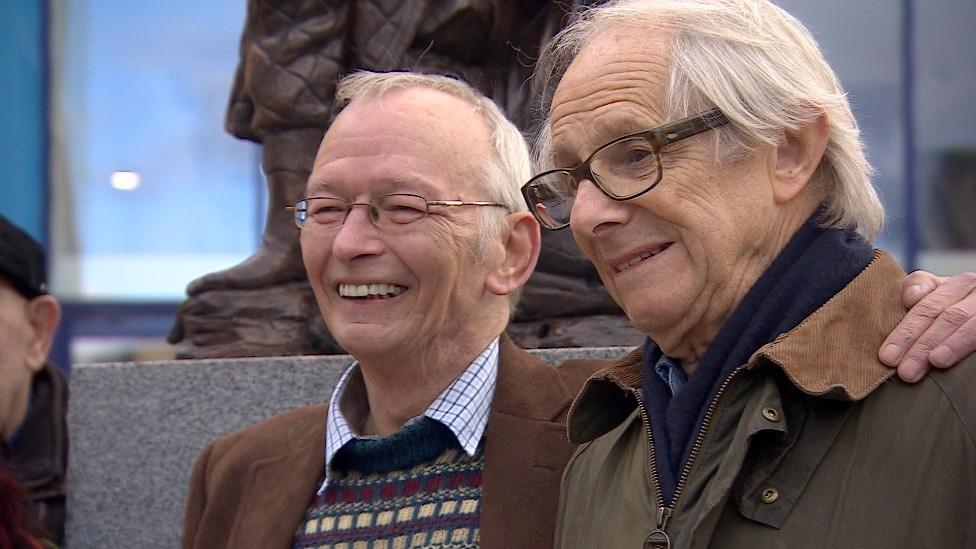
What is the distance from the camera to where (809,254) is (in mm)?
1730

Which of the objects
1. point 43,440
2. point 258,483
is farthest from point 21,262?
point 258,483

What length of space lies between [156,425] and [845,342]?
2231 mm

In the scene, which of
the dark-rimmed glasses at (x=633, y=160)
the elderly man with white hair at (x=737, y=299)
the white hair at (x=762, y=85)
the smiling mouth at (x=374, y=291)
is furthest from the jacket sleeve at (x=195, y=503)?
the white hair at (x=762, y=85)

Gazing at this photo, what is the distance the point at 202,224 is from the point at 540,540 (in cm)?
634

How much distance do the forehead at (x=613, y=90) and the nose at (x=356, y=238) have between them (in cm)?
68

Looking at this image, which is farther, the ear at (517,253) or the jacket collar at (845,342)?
the ear at (517,253)

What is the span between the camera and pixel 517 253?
2717 mm

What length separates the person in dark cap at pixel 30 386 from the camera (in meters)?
3.34

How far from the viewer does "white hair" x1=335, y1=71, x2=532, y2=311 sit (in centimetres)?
263

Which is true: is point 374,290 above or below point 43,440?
above

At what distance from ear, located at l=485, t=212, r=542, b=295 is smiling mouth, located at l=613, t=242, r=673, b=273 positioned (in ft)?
2.65

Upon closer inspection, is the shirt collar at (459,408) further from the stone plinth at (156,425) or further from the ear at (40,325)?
the ear at (40,325)

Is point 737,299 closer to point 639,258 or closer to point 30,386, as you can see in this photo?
point 639,258

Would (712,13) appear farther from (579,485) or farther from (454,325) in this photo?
(454,325)
